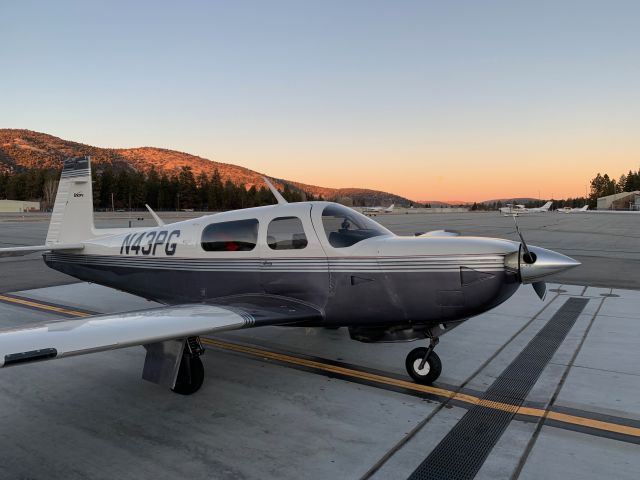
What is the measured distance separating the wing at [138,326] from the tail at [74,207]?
4.11m

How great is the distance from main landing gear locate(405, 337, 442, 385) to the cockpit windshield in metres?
1.47

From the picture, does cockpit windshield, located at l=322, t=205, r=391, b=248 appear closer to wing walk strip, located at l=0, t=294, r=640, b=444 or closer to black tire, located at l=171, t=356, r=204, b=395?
wing walk strip, located at l=0, t=294, r=640, b=444

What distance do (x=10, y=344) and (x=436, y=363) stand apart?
4079 millimetres

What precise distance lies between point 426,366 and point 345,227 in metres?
1.90

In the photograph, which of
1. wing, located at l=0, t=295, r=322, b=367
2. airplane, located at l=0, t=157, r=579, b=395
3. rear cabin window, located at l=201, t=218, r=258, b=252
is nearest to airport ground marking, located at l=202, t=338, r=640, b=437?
airplane, located at l=0, t=157, r=579, b=395

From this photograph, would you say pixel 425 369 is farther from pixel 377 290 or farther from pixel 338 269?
pixel 338 269

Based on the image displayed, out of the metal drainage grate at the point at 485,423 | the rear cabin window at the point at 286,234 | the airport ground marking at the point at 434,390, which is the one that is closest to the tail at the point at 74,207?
the airport ground marking at the point at 434,390

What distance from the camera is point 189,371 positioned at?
15.5 feet

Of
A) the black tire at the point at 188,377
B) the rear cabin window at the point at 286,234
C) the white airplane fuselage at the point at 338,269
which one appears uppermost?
the rear cabin window at the point at 286,234

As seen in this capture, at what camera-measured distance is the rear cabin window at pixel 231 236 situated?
569 centimetres

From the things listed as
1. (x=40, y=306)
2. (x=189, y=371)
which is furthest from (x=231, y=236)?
(x=40, y=306)

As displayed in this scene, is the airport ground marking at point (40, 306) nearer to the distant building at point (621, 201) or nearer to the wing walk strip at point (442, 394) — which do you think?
the wing walk strip at point (442, 394)

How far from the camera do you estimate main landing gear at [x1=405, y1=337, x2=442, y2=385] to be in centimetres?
496

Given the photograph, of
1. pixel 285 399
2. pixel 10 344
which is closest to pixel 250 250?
pixel 285 399
